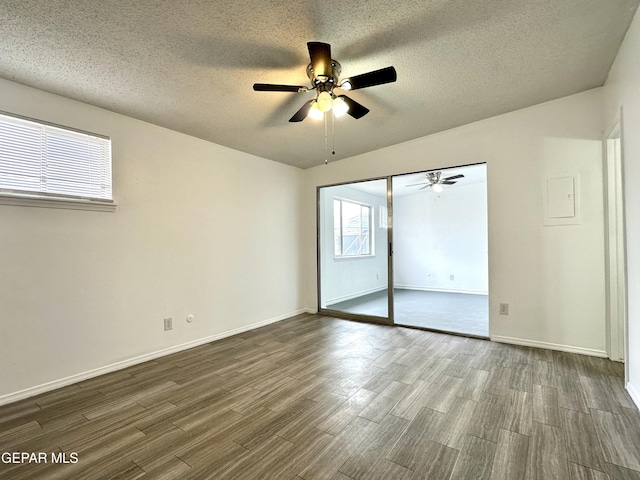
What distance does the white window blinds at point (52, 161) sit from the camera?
2.28 meters

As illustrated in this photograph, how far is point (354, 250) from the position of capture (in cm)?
490

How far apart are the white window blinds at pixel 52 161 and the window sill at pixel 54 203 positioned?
48mm

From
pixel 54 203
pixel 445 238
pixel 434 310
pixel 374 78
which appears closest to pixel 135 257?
pixel 54 203

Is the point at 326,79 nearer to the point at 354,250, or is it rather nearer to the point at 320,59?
the point at 320,59

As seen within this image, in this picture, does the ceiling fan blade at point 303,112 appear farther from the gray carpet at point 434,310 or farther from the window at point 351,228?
the gray carpet at point 434,310

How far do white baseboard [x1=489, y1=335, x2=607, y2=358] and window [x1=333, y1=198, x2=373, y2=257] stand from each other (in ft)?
6.78

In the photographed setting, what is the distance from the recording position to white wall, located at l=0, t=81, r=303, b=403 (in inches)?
91.5

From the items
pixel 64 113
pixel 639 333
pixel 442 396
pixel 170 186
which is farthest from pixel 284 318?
pixel 639 333

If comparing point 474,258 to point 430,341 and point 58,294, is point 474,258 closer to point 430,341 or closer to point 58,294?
point 430,341

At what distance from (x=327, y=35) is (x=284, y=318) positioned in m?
3.86

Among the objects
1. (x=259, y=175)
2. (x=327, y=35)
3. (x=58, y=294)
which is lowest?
(x=58, y=294)

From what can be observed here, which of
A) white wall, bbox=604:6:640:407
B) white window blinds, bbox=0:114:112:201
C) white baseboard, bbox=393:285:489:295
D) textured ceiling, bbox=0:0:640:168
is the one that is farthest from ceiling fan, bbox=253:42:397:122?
white baseboard, bbox=393:285:489:295

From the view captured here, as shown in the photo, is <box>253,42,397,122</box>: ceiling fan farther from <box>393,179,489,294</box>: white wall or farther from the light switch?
<box>393,179,489,294</box>: white wall

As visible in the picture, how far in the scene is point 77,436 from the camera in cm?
182
